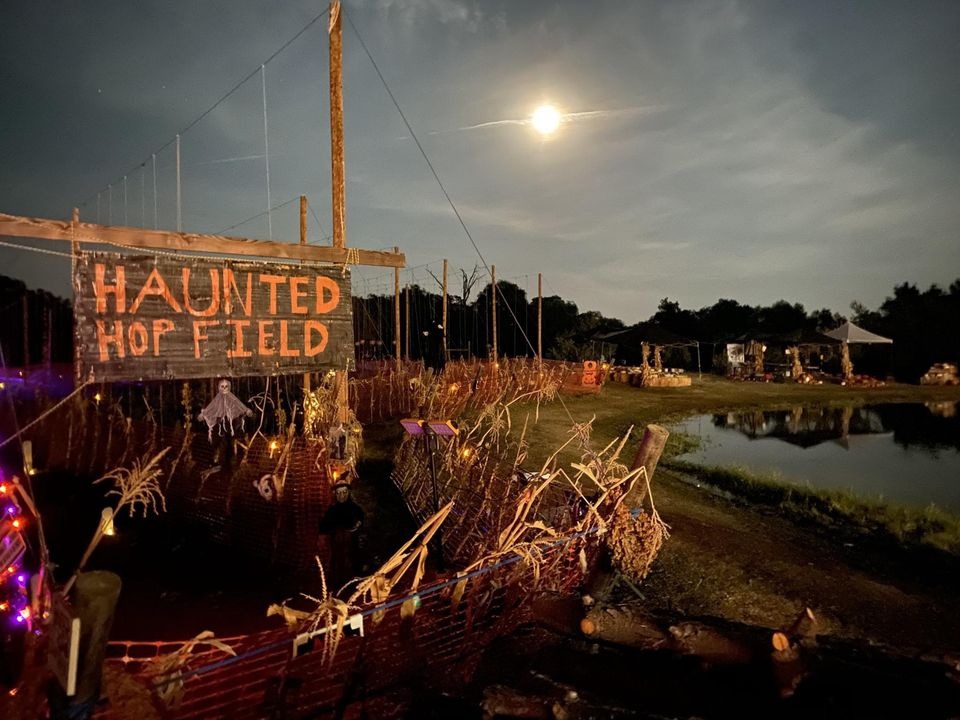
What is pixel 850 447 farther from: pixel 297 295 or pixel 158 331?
pixel 158 331

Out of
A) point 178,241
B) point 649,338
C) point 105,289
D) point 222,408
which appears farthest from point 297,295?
point 649,338

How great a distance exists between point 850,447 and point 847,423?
4.90 metres

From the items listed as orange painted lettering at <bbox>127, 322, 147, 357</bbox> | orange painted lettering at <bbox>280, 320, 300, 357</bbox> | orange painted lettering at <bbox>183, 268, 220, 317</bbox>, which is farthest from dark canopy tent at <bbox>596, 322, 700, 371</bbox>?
orange painted lettering at <bbox>127, 322, 147, 357</bbox>

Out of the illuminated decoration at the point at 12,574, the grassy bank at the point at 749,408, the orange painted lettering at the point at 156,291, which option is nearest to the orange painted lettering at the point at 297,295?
the orange painted lettering at the point at 156,291

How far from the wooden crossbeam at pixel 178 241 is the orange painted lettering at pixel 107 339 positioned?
71 cm

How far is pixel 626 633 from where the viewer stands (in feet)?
14.3

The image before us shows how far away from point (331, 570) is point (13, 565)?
10.2 ft

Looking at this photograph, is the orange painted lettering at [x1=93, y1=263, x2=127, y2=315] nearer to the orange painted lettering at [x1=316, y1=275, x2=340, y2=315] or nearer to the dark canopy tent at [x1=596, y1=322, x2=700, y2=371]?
the orange painted lettering at [x1=316, y1=275, x2=340, y2=315]

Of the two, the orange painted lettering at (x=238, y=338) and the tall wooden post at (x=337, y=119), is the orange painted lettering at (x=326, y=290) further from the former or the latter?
the tall wooden post at (x=337, y=119)

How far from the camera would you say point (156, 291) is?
4.46m

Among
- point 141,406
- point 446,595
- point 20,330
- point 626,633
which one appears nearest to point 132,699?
point 446,595

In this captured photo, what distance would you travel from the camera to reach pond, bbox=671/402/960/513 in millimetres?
11594

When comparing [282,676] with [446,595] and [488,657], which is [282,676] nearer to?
[446,595]

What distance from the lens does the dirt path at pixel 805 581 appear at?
5.41 meters
